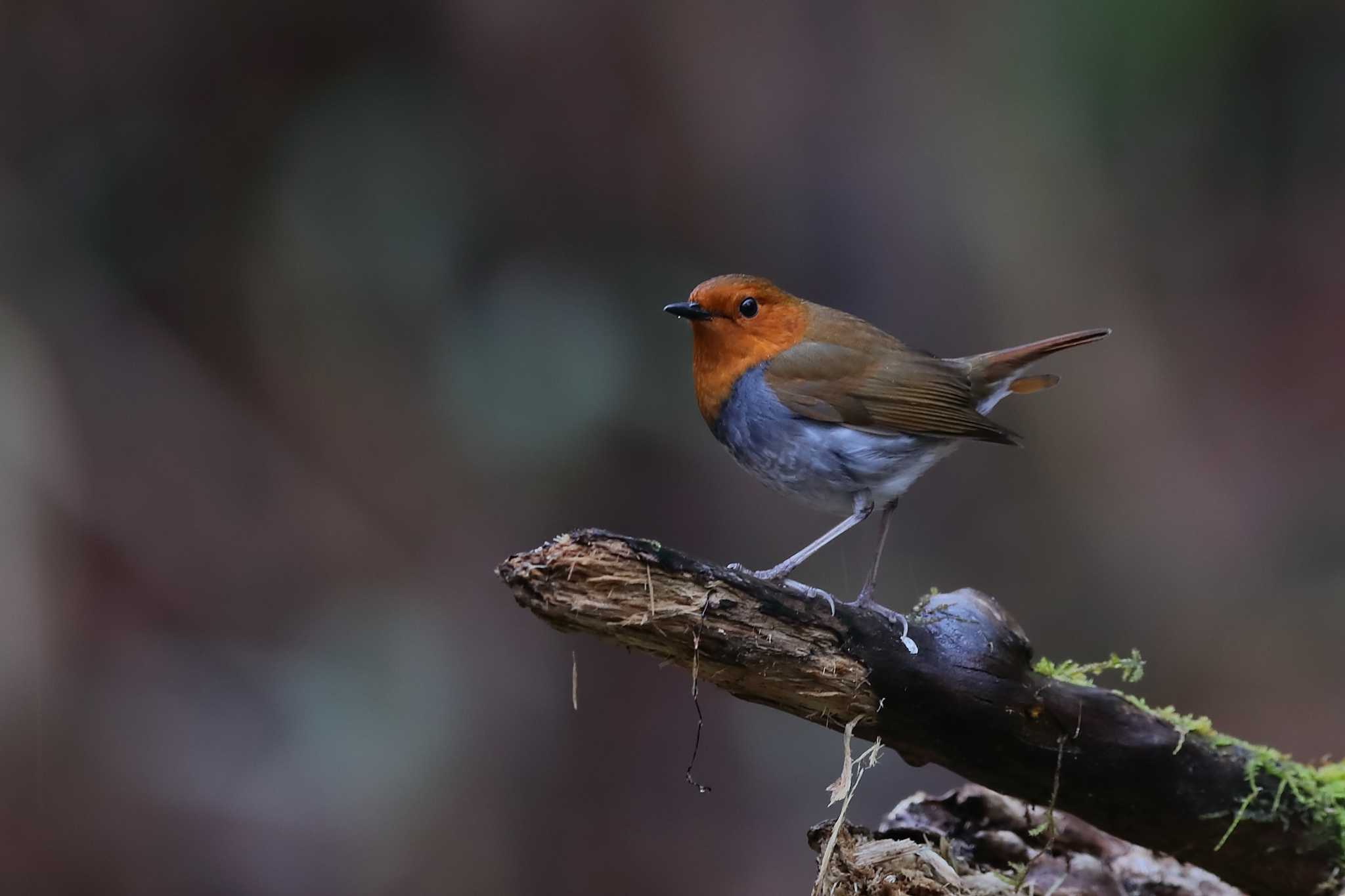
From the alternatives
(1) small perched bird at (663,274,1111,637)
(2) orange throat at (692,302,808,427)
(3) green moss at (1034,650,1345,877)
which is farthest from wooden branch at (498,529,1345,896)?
(2) orange throat at (692,302,808,427)

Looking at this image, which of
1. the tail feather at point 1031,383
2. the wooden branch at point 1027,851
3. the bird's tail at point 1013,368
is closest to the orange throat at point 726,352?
the bird's tail at point 1013,368

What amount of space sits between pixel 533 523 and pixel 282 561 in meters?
1.20

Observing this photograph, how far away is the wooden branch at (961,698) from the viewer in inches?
85.6

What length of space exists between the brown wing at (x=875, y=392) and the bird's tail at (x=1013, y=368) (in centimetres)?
14

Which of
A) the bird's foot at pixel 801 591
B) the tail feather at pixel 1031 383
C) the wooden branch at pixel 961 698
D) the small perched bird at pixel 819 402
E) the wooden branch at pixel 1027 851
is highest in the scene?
the tail feather at pixel 1031 383

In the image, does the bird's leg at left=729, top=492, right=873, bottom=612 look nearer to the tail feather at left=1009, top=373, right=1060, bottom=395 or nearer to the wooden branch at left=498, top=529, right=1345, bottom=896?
the wooden branch at left=498, top=529, right=1345, bottom=896

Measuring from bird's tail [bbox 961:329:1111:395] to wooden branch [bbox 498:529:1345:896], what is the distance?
92 centimetres

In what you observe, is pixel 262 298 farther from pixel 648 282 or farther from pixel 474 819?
pixel 474 819

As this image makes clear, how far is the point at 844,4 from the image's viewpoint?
5855mm

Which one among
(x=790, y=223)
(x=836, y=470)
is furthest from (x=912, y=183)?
(x=836, y=470)

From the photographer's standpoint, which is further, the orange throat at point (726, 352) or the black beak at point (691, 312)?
the orange throat at point (726, 352)

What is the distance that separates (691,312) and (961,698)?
1.29 metres

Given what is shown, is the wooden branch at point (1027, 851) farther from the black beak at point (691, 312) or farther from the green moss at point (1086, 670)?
the black beak at point (691, 312)

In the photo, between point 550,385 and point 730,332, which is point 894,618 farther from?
point 550,385
